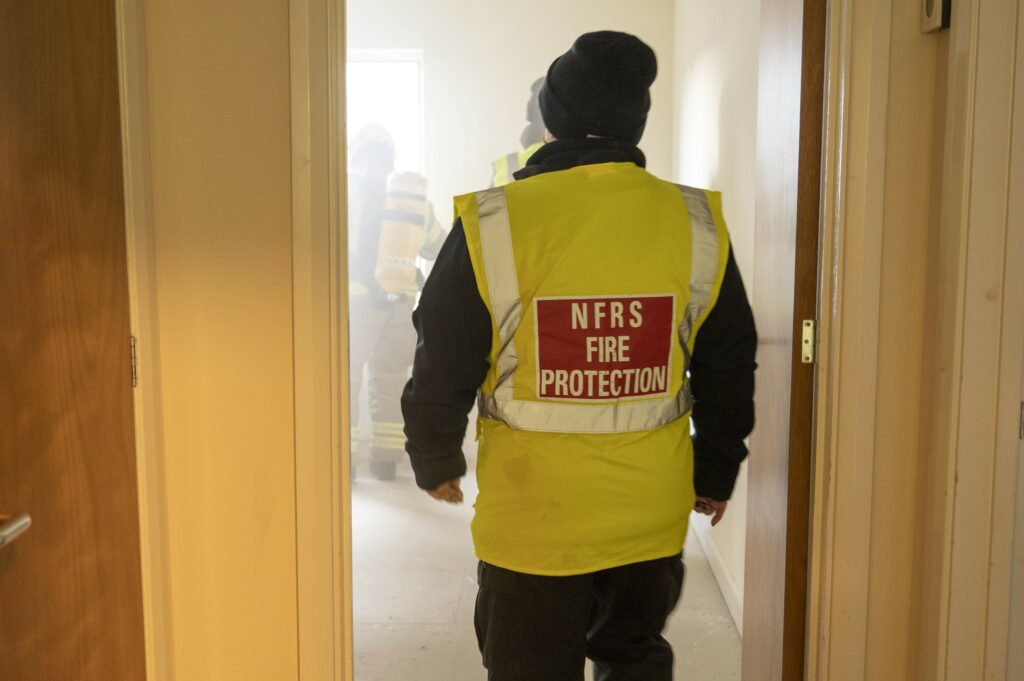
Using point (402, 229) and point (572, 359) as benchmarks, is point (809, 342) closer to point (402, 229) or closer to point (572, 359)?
point (572, 359)

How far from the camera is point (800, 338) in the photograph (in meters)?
1.48

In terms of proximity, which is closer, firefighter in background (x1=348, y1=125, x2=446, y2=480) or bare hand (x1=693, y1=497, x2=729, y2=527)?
bare hand (x1=693, y1=497, x2=729, y2=527)

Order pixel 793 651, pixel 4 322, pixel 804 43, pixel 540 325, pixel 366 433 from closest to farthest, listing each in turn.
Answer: pixel 4 322, pixel 540 325, pixel 804 43, pixel 793 651, pixel 366 433

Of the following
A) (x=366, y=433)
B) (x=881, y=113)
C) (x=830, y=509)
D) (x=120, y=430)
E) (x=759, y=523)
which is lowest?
(x=366, y=433)

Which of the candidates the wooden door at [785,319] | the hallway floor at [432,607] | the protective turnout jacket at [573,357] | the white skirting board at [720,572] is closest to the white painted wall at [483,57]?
the hallway floor at [432,607]

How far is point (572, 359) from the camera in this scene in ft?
4.29

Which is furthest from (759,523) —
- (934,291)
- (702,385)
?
(934,291)

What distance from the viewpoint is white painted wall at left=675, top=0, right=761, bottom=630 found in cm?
252

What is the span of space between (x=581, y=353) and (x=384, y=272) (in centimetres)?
307

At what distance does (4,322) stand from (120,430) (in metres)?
0.29

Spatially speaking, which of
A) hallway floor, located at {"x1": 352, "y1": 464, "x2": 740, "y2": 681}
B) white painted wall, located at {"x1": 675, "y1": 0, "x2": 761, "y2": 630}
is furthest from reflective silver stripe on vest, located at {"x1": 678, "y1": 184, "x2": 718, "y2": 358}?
hallway floor, located at {"x1": 352, "y1": 464, "x2": 740, "y2": 681}

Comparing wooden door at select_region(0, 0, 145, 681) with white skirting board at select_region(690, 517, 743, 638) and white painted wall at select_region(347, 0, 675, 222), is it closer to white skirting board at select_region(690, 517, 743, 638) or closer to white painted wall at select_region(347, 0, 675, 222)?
white skirting board at select_region(690, 517, 743, 638)

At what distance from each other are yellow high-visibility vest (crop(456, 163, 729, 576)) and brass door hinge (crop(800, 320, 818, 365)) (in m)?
0.22

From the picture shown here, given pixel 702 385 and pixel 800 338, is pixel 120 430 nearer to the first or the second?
pixel 702 385
